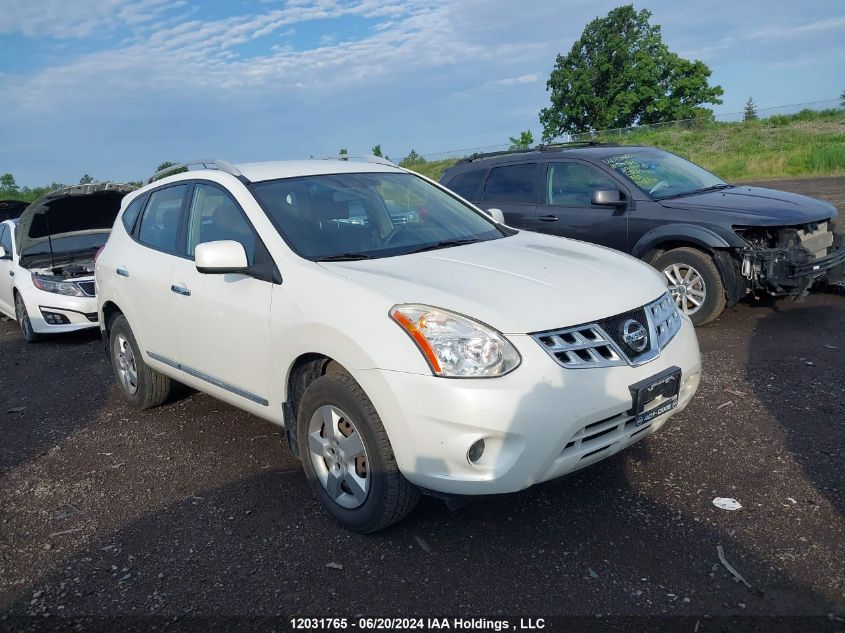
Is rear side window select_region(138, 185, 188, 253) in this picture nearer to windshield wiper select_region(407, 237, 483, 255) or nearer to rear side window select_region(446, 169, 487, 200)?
windshield wiper select_region(407, 237, 483, 255)

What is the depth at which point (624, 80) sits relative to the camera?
198 ft

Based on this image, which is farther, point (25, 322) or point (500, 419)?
point (25, 322)

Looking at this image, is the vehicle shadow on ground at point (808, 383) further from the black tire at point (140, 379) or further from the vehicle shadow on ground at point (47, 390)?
the vehicle shadow on ground at point (47, 390)

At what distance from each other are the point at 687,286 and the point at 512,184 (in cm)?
232

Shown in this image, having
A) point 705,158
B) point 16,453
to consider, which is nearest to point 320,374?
point 16,453

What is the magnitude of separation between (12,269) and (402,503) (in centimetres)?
764

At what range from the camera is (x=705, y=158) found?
31125 millimetres

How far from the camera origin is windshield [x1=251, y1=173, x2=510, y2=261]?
3.83m

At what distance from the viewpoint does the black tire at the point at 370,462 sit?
306 cm

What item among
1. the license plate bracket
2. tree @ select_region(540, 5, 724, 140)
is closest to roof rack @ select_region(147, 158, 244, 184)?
the license plate bracket

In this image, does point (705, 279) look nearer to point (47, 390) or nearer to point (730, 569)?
point (730, 569)

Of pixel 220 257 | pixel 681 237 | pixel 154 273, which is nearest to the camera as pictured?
pixel 220 257

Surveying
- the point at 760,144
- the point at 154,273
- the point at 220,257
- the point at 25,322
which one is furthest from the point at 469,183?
the point at 760,144

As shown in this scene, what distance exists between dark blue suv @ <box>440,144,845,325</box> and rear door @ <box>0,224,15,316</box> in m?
5.77
